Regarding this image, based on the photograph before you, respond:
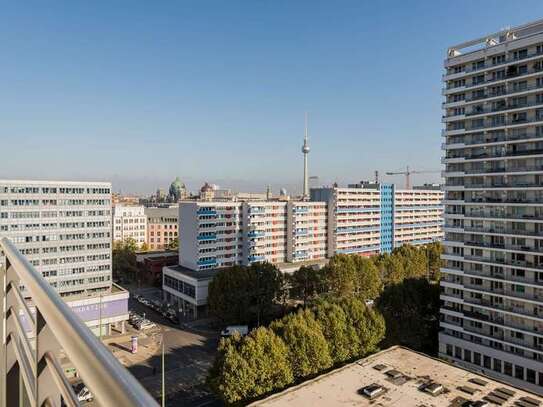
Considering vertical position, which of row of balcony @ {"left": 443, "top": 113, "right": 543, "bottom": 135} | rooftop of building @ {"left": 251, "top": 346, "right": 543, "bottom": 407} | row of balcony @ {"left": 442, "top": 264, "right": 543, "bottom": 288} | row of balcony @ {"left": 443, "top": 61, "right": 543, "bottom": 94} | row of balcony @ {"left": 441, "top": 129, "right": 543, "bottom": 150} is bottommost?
rooftop of building @ {"left": 251, "top": 346, "right": 543, "bottom": 407}

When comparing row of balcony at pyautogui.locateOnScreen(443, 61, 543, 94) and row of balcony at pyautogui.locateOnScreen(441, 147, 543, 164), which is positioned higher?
row of balcony at pyautogui.locateOnScreen(443, 61, 543, 94)

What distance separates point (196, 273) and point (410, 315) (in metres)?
23.1

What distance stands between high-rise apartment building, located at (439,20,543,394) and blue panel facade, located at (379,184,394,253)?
106 feet

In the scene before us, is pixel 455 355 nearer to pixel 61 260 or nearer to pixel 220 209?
pixel 220 209

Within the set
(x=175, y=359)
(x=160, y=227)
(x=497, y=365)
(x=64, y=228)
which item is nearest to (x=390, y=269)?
(x=497, y=365)

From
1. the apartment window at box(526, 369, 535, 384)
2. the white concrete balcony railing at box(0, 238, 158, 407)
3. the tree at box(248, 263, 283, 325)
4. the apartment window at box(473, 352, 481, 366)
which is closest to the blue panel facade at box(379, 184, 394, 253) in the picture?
the tree at box(248, 263, 283, 325)

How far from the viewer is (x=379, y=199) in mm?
63875

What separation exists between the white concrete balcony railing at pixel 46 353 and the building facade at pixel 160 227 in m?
81.4

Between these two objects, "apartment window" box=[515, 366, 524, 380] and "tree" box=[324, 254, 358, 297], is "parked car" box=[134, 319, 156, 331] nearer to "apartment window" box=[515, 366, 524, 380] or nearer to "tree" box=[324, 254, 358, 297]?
"tree" box=[324, 254, 358, 297]

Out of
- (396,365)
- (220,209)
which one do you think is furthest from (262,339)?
(220,209)

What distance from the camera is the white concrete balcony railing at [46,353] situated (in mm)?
1196

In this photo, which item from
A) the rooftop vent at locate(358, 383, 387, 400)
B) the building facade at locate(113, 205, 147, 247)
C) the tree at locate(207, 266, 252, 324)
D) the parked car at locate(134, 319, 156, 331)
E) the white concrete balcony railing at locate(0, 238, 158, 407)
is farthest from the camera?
the building facade at locate(113, 205, 147, 247)

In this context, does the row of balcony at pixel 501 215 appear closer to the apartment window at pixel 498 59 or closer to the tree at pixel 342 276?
the apartment window at pixel 498 59

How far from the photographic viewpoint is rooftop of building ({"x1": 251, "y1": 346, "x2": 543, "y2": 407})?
61.5ft
